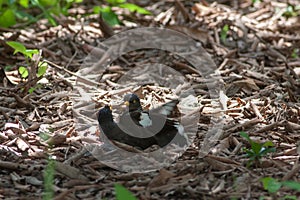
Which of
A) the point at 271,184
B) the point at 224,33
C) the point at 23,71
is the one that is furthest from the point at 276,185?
the point at 224,33

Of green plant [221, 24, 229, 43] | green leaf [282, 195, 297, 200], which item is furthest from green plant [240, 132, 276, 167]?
green plant [221, 24, 229, 43]

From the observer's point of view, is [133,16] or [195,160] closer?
[195,160]

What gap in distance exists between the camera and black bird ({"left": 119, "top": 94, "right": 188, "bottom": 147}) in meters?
3.31

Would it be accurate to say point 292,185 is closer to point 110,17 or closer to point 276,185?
point 276,185

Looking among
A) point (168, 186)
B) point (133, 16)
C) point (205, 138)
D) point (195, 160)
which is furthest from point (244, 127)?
point (133, 16)

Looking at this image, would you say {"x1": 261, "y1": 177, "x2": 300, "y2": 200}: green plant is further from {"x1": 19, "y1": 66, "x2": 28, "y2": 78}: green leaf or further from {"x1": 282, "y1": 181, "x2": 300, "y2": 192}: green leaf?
{"x1": 19, "y1": 66, "x2": 28, "y2": 78}: green leaf

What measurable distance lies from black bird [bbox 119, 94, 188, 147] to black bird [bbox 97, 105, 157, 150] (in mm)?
49

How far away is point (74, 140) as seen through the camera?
3.34m

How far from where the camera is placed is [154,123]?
337 centimetres

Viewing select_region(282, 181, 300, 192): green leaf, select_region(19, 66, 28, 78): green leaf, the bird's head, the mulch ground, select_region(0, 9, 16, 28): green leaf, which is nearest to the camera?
select_region(282, 181, 300, 192): green leaf

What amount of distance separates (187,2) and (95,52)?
1.37m

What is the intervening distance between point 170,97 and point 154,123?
0.63 metres

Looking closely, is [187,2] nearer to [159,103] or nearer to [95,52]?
[95,52]

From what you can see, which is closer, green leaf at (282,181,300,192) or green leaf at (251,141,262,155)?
green leaf at (282,181,300,192)
